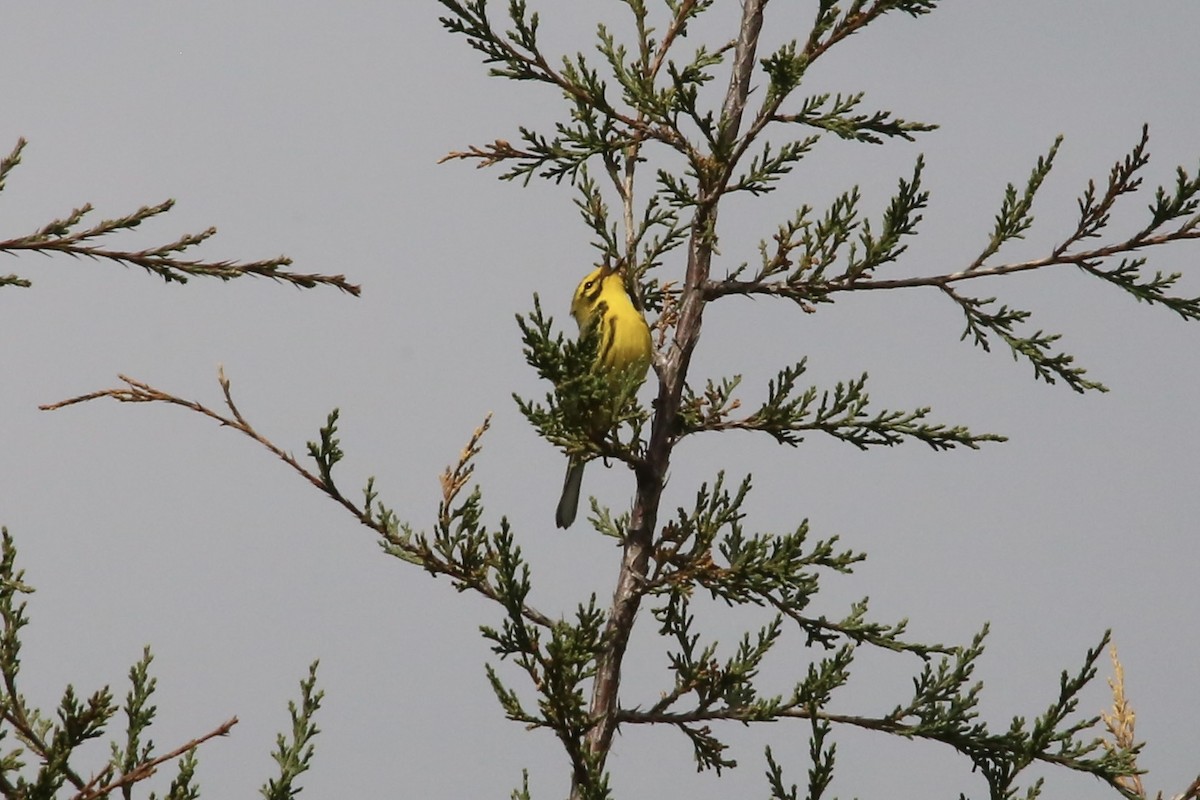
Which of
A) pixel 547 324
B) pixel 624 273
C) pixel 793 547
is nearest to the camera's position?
pixel 547 324

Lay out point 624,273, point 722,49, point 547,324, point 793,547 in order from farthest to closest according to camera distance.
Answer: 1. point 624,273
2. point 722,49
3. point 793,547
4. point 547,324

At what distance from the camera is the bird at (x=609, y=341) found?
5.46 metres

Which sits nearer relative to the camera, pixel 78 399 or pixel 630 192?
pixel 78 399

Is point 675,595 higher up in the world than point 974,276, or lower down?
lower down

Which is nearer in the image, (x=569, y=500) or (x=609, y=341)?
(x=609, y=341)

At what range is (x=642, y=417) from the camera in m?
5.50

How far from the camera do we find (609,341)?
21.1ft

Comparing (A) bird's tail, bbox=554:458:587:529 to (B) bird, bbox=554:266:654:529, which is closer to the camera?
(B) bird, bbox=554:266:654:529

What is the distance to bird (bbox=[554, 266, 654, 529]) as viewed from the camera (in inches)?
215

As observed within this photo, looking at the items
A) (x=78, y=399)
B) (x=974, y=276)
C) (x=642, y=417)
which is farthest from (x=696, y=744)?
(x=78, y=399)

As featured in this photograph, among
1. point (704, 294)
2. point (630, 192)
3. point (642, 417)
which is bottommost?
point (642, 417)

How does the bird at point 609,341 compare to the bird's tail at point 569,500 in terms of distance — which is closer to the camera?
the bird at point 609,341

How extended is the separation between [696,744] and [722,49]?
281cm

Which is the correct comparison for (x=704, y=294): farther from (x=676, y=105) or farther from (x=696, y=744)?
(x=696, y=744)
